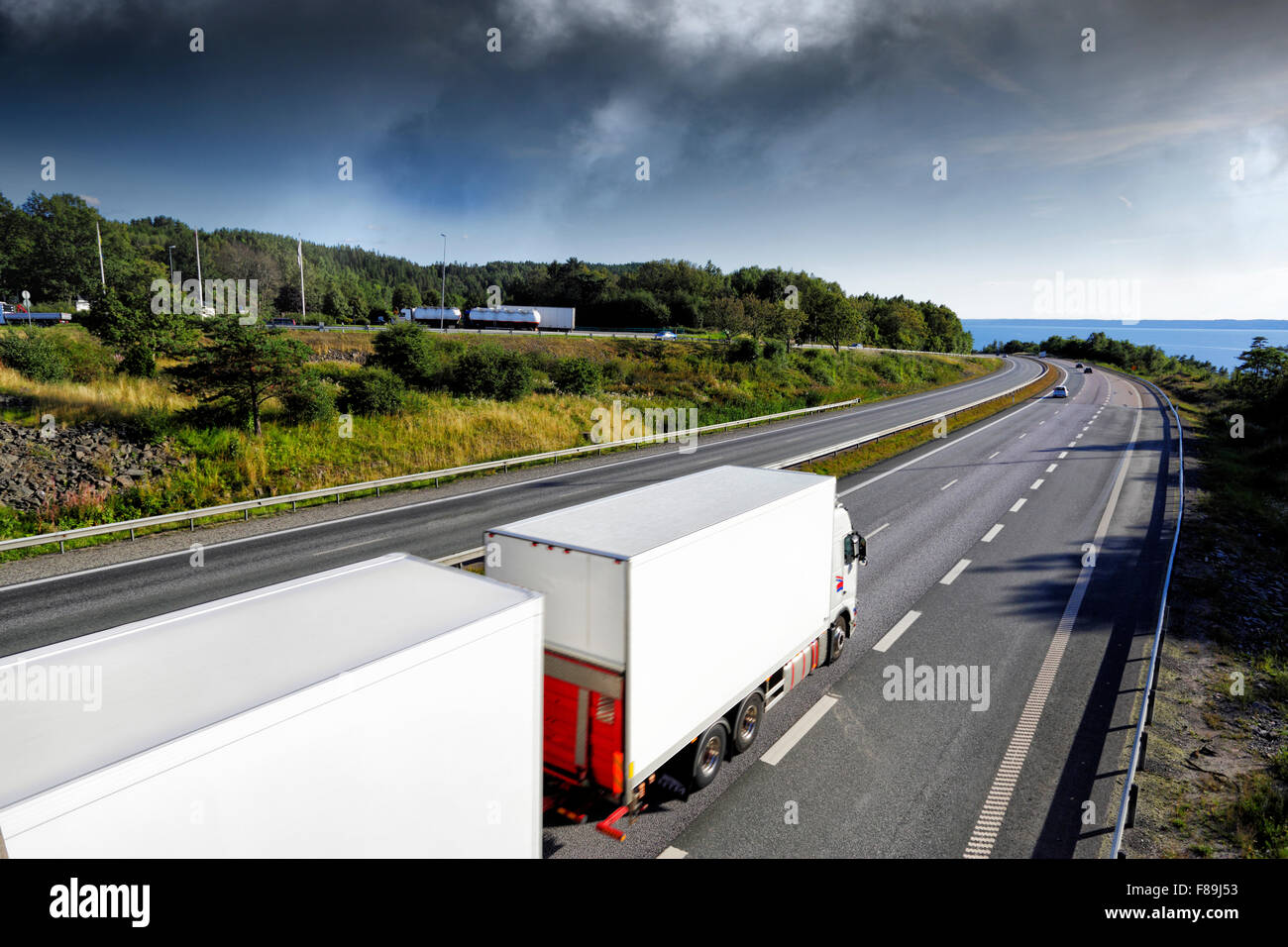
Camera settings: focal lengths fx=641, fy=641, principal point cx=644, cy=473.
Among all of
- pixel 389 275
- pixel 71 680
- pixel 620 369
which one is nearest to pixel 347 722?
pixel 71 680

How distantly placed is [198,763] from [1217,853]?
9.17 meters

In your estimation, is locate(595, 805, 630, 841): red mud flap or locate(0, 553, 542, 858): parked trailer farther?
locate(595, 805, 630, 841): red mud flap

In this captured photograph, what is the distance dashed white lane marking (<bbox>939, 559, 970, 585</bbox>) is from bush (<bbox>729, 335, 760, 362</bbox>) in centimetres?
4200

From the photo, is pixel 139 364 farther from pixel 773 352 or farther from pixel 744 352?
pixel 773 352

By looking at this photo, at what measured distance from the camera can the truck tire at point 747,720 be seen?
25.5 ft

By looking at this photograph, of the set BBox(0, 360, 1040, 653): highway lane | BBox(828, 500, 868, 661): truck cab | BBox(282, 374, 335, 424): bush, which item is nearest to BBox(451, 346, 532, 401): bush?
BBox(0, 360, 1040, 653): highway lane

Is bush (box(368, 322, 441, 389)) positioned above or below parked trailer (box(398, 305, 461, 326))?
below

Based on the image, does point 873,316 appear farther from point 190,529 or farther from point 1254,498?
point 190,529

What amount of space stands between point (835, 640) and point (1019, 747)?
2.81 meters

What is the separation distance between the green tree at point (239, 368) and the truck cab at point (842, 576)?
2100 centimetres

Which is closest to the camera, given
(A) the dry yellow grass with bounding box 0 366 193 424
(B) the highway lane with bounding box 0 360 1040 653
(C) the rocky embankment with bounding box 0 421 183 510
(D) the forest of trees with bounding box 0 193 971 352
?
(B) the highway lane with bounding box 0 360 1040 653

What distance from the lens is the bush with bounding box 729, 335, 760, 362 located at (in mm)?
56250

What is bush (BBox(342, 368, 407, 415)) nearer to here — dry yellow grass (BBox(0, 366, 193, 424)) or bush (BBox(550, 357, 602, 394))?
dry yellow grass (BBox(0, 366, 193, 424))

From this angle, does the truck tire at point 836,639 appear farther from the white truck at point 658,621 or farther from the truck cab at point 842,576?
the white truck at point 658,621
